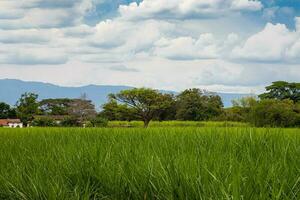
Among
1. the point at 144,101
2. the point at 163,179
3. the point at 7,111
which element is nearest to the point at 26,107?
the point at 7,111

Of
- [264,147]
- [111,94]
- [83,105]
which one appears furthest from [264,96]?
[264,147]

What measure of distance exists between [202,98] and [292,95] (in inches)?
736

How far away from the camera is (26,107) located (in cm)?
9244

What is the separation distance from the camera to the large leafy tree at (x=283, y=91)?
84200mm

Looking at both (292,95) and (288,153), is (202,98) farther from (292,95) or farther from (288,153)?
(288,153)

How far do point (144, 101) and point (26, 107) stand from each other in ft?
78.1

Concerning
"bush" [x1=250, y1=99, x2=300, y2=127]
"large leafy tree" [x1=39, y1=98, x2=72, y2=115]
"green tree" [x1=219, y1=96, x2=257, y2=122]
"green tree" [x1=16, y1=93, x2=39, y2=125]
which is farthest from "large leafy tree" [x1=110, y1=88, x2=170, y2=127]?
"bush" [x1=250, y1=99, x2=300, y2=127]

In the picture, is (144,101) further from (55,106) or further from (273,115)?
(273,115)

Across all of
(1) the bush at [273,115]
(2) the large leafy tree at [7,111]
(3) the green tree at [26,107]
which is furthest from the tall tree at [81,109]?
(1) the bush at [273,115]

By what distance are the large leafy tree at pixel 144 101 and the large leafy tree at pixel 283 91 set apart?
18.2m

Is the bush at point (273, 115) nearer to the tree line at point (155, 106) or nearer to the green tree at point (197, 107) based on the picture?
the tree line at point (155, 106)

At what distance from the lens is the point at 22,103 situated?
92812mm

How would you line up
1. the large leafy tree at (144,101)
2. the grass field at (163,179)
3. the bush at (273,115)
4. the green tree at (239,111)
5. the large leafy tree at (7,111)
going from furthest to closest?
the large leafy tree at (7,111) → the large leafy tree at (144,101) → the green tree at (239,111) → the bush at (273,115) → the grass field at (163,179)

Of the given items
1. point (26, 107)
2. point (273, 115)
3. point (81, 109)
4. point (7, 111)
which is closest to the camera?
point (273, 115)
